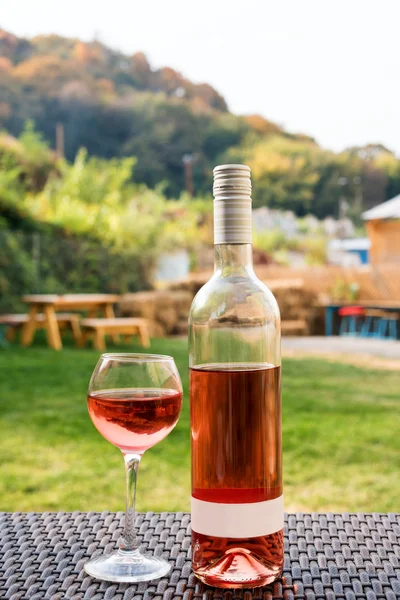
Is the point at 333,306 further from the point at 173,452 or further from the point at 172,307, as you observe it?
the point at 173,452

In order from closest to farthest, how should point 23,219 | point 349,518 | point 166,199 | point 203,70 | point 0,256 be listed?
1. point 349,518
2. point 0,256
3. point 23,219
4. point 166,199
5. point 203,70

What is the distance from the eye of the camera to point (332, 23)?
112 feet

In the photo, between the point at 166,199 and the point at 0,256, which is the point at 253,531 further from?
the point at 166,199

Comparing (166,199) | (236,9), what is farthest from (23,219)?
(236,9)

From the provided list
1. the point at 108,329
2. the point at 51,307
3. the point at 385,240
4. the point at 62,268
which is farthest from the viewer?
the point at 385,240

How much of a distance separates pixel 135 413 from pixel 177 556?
0.43 feet

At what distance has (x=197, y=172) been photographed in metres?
28.7

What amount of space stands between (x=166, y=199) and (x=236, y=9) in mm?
12302

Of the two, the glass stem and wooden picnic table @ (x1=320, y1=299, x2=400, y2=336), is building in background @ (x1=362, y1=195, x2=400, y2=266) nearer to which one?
wooden picnic table @ (x1=320, y1=299, x2=400, y2=336)

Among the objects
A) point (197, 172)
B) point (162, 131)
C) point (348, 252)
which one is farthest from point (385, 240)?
point (162, 131)

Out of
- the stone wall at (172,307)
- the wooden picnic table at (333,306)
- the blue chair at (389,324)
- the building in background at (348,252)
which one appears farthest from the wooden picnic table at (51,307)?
the building in background at (348,252)

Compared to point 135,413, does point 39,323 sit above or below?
below

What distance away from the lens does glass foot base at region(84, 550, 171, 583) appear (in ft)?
1.84

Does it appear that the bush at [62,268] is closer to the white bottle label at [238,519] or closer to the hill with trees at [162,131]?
the white bottle label at [238,519]
